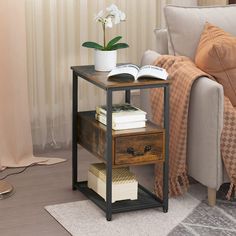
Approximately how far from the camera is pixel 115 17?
3289 millimetres

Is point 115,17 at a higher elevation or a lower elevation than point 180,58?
higher

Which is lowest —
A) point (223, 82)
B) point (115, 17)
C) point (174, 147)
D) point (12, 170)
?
point (12, 170)

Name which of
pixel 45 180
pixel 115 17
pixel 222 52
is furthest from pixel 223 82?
pixel 45 180

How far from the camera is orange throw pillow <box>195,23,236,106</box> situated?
3.28 metres

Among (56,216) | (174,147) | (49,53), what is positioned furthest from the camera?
(49,53)

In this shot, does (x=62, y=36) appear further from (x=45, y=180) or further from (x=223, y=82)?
(x=223, y=82)

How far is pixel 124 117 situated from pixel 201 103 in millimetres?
382

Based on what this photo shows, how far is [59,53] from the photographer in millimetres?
4094

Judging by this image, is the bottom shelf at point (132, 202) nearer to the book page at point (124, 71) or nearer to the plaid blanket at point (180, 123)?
the plaid blanket at point (180, 123)

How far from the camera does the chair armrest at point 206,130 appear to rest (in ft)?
10.3

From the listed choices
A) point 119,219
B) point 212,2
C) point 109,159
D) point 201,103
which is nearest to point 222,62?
point 201,103

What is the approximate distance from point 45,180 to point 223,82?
1.07m

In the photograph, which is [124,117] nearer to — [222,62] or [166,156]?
[166,156]

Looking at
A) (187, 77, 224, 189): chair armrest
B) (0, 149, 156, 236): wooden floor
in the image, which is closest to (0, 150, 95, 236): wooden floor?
(0, 149, 156, 236): wooden floor
